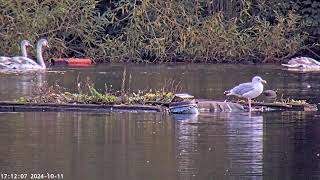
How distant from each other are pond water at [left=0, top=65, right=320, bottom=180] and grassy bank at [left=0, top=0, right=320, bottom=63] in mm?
12790

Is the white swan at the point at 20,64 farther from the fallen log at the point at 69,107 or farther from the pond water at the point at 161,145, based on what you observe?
the fallen log at the point at 69,107

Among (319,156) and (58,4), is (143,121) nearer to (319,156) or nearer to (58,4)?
(319,156)

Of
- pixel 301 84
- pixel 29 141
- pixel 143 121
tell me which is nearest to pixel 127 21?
pixel 301 84

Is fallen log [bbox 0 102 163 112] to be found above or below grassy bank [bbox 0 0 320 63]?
below

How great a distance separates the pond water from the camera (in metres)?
11.3

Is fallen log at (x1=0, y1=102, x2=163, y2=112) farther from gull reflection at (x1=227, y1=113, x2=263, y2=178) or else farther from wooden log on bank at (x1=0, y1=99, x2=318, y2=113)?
gull reflection at (x1=227, y1=113, x2=263, y2=178)

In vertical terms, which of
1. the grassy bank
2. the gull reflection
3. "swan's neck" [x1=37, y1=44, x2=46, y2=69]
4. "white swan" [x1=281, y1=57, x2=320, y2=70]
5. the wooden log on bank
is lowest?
the gull reflection

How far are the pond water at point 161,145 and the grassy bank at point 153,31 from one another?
12.8 m

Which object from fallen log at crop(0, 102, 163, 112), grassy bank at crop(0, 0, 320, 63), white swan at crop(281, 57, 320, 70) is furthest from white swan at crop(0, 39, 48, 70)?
fallen log at crop(0, 102, 163, 112)

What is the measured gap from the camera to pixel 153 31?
33094mm

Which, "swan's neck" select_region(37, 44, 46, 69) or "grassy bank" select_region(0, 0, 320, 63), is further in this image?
"grassy bank" select_region(0, 0, 320, 63)

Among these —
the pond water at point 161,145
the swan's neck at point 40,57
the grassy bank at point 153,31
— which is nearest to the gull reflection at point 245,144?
the pond water at point 161,145

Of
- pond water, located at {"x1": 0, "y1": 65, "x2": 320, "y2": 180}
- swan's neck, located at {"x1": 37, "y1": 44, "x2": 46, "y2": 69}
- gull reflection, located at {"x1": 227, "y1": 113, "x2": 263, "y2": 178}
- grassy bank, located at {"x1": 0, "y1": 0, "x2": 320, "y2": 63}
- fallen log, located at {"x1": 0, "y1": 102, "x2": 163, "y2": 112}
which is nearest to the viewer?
pond water, located at {"x1": 0, "y1": 65, "x2": 320, "y2": 180}

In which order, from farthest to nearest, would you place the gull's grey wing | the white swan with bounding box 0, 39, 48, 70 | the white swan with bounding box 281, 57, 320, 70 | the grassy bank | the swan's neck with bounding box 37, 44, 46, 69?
1. the grassy bank
2. the white swan with bounding box 281, 57, 320, 70
3. the swan's neck with bounding box 37, 44, 46, 69
4. the white swan with bounding box 0, 39, 48, 70
5. the gull's grey wing
